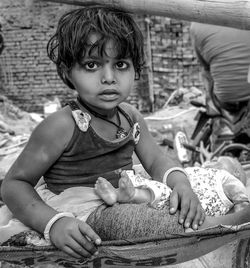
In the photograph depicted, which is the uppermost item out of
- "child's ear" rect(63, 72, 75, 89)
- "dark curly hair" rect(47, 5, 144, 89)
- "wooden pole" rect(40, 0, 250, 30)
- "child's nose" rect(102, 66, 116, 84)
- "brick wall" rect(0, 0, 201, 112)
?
"wooden pole" rect(40, 0, 250, 30)

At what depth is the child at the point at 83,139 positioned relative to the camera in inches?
76.4

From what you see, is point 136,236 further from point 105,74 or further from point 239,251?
point 105,74

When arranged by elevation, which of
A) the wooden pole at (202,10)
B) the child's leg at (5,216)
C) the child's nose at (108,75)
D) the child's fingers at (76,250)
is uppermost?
the wooden pole at (202,10)

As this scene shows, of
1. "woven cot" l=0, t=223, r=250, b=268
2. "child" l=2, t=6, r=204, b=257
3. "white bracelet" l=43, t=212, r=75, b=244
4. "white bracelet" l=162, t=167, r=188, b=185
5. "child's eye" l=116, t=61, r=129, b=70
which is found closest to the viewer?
"woven cot" l=0, t=223, r=250, b=268

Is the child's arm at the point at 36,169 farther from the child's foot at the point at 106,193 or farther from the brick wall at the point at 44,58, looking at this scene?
the brick wall at the point at 44,58

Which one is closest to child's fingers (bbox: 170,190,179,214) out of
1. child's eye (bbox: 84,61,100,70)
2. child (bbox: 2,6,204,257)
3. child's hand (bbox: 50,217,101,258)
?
child (bbox: 2,6,204,257)

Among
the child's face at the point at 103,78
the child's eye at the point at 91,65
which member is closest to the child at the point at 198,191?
the child's face at the point at 103,78

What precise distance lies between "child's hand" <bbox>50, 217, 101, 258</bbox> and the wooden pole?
71 centimetres

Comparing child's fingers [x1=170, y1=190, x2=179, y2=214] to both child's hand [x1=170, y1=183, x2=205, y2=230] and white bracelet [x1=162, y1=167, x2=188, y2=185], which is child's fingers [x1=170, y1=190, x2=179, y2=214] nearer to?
child's hand [x1=170, y1=183, x2=205, y2=230]

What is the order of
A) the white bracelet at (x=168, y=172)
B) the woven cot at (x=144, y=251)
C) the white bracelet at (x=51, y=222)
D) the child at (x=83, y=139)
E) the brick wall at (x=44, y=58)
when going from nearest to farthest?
the woven cot at (x=144, y=251) < the white bracelet at (x=51, y=222) < the child at (x=83, y=139) < the white bracelet at (x=168, y=172) < the brick wall at (x=44, y=58)

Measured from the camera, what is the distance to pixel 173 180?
211 centimetres

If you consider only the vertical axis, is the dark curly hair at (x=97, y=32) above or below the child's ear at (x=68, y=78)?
above

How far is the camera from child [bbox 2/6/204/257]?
6.37 feet

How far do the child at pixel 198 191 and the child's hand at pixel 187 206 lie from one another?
5 cm
